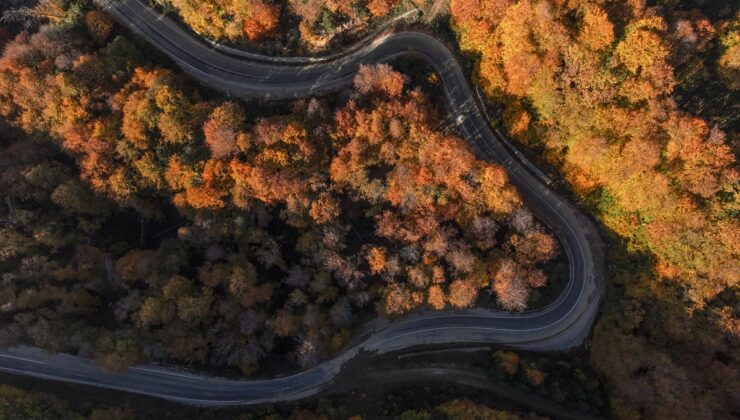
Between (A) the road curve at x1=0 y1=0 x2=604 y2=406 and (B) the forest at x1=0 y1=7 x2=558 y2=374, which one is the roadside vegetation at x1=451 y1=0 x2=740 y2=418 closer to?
(A) the road curve at x1=0 y1=0 x2=604 y2=406

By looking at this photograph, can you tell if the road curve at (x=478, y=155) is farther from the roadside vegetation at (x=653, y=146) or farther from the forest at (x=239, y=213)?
the roadside vegetation at (x=653, y=146)

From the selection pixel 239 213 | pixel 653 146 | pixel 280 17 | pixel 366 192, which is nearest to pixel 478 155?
pixel 366 192

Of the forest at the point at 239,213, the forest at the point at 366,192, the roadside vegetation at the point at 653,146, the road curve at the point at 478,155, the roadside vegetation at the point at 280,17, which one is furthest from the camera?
the roadside vegetation at the point at 280,17

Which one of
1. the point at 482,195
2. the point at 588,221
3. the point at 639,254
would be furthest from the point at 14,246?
the point at 639,254

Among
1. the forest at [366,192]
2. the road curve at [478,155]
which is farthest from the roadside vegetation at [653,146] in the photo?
the road curve at [478,155]

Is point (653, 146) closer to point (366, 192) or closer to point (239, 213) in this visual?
point (366, 192)

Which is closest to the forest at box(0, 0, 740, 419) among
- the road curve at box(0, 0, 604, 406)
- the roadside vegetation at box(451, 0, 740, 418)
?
the roadside vegetation at box(451, 0, 740, 418)

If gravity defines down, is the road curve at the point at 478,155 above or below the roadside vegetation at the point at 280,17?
below
